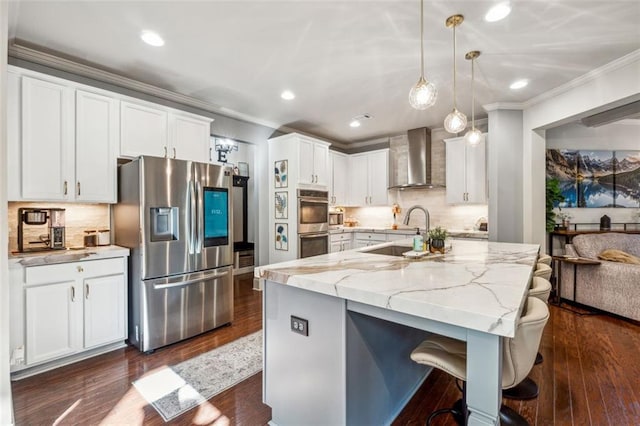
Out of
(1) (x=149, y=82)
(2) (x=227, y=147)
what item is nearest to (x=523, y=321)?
(1) (x=149, y=82)

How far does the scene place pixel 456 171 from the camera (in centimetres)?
→ 474

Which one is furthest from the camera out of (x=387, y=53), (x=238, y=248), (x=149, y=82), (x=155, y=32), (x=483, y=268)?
(x=238, y=248)

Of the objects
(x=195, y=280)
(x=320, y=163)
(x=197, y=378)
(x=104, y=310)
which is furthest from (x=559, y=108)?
(x=104, y=310)

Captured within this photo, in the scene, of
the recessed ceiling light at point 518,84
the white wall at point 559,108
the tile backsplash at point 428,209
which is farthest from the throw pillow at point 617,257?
the recessed ceiling light at point 518,84

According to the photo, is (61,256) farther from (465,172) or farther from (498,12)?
(465,172)

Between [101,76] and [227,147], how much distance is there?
2751 mm

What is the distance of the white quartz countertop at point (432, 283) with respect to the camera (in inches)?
39.6

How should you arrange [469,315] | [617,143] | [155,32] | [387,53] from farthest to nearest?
[617,143]
[387,53]
[155,32]
[469,315]

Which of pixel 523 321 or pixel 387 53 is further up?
pixel 387 53

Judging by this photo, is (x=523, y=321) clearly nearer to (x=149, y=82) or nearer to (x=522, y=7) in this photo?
(x=522, y=7)

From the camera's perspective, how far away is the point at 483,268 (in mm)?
1752

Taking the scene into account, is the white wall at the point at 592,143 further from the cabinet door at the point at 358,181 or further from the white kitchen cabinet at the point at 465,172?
the cabinet door at the point at 358,181

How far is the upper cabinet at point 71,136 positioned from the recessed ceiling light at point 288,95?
134cm

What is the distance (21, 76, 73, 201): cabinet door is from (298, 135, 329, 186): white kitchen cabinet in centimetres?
275
